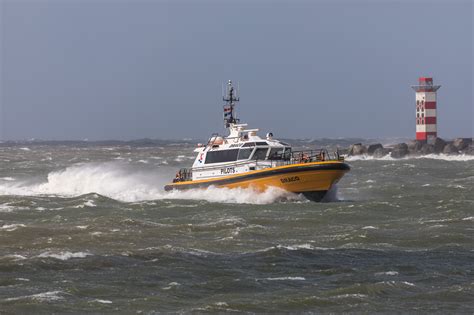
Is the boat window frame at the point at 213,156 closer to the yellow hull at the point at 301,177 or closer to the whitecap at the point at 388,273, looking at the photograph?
the yellow hull at the point at 301,177

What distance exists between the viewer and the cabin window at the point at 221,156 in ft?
137

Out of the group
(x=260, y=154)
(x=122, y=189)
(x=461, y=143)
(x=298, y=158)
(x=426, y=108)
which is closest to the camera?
(x=298, y=158)

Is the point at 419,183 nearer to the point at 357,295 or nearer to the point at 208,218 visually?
the point at 208,218

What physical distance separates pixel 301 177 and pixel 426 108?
60.2 metres

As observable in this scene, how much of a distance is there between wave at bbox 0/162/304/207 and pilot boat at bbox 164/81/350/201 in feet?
1.04

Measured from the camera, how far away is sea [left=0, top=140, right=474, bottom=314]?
20.5 metres

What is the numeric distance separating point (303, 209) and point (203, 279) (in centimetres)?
1520

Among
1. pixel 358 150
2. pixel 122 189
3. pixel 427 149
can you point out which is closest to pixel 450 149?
pixel 427 149

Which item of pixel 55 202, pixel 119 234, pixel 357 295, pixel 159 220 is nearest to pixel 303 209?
pixel 159 220

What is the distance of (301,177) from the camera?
3962cm

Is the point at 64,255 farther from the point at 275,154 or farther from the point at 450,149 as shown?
the point at 450,149

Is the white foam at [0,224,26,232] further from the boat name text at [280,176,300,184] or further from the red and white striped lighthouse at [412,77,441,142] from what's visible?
the red and white striped lighthouse at [412,77,441,142]

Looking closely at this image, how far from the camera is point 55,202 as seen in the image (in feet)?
147

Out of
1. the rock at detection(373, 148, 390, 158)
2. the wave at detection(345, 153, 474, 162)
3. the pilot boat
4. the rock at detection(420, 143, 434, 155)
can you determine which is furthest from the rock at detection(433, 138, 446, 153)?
the pilot boat
